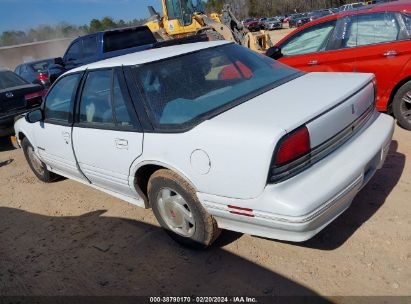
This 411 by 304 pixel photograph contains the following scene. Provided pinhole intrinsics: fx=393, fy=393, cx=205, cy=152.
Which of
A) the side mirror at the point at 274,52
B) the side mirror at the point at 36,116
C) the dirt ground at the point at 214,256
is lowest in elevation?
the dirt ground at the point at 214,256

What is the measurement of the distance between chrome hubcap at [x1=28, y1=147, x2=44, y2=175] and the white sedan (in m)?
1.51

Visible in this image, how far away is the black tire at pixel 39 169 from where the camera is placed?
5462 millimetres

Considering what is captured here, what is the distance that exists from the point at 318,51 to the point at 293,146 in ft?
12.2

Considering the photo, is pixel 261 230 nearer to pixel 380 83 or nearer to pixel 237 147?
pixel 237 147

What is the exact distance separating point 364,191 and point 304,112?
1.54 metres

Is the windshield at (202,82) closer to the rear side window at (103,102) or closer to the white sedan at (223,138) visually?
the white sedan at (223,138)

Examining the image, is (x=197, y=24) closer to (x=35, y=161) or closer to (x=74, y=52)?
(x=74, y=52)

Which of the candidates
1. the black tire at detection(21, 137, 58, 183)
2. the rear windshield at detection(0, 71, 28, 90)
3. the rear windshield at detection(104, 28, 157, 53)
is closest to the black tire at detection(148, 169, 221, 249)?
the black tire at detection(21, 137, 58, 183)

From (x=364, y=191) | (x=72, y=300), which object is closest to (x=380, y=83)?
(x=364, y=191)

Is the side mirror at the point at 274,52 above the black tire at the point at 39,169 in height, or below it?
above

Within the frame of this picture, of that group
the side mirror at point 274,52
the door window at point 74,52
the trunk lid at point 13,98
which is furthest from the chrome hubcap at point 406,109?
the door window at point 74,52

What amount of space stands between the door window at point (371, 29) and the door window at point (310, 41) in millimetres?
314

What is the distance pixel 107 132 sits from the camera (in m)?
3.53

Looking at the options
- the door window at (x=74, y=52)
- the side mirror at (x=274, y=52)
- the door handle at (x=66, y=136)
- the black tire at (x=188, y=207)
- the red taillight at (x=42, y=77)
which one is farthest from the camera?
the red taillight at (x=42, y=77)
